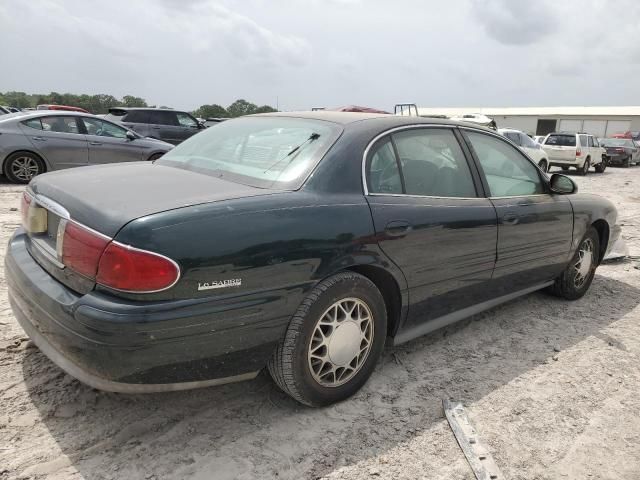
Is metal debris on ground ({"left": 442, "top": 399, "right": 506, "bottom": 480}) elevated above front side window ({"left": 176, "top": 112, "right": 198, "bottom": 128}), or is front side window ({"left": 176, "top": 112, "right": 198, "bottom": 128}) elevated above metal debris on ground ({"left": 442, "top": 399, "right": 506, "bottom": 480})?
A: front side window ({"left": 176, "top": 112, "right": 198, "bottom": 128})

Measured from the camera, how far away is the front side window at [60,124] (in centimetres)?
886

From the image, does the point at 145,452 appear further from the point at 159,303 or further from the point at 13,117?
the point at 13,117

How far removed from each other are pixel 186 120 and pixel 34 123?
254 inches

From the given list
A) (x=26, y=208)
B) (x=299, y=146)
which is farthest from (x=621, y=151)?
(x=26, y=208)

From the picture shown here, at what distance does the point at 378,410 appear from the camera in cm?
275

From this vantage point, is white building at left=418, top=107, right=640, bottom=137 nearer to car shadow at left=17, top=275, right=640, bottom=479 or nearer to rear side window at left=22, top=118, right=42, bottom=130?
rear side window at left=22, top=118, right=42, bottom=130

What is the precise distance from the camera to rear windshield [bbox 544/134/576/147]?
19.3 m

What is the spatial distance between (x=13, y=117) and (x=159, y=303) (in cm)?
849

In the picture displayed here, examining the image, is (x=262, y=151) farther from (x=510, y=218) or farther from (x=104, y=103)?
(x=104, y=103)

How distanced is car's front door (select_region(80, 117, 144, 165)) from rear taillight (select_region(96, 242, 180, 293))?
7.90 m

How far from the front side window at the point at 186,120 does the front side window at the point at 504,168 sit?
12356mm

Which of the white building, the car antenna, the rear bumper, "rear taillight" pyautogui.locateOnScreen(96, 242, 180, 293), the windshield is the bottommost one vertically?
the rear bumper

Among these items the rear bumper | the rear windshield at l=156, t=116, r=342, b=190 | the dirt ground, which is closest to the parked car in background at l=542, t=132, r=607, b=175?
the dirt ground

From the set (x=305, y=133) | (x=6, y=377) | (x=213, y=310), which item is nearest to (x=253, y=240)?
(x=213, y=310)
